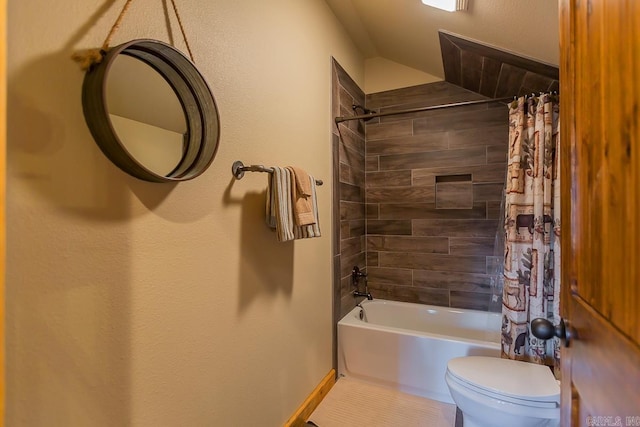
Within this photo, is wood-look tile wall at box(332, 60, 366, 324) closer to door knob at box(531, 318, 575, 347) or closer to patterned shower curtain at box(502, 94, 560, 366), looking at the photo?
patterned shower curtain at box(502, 94, 560, 366)

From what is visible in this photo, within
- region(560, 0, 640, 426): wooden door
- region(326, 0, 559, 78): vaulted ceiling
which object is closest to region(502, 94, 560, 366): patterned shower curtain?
region(326, 0, 559, 78): vaulted ceiling

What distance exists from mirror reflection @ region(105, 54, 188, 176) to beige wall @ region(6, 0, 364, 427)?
74 millimetres

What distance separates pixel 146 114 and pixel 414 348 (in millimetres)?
2063

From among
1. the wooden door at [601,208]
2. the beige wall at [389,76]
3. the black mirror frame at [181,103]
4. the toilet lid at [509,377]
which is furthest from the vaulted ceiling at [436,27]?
the toilet lid at [509,377]

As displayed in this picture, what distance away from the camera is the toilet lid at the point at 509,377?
142cm

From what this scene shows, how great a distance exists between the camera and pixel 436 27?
1979 millimetres

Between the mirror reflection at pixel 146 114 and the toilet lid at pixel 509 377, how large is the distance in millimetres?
1720

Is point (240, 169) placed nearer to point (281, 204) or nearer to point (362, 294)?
point (281, 204)

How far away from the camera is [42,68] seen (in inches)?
27.9

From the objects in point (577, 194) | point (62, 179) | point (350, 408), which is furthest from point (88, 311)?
point (350, 408)

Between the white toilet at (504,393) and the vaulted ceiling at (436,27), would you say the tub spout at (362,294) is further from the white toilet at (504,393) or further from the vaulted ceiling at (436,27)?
the vaulted ceiling at (436,27)

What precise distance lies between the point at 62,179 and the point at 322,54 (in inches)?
72.3

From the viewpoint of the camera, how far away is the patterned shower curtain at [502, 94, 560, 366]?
1.83 m

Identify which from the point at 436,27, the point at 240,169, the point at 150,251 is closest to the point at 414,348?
the point at 240,169
